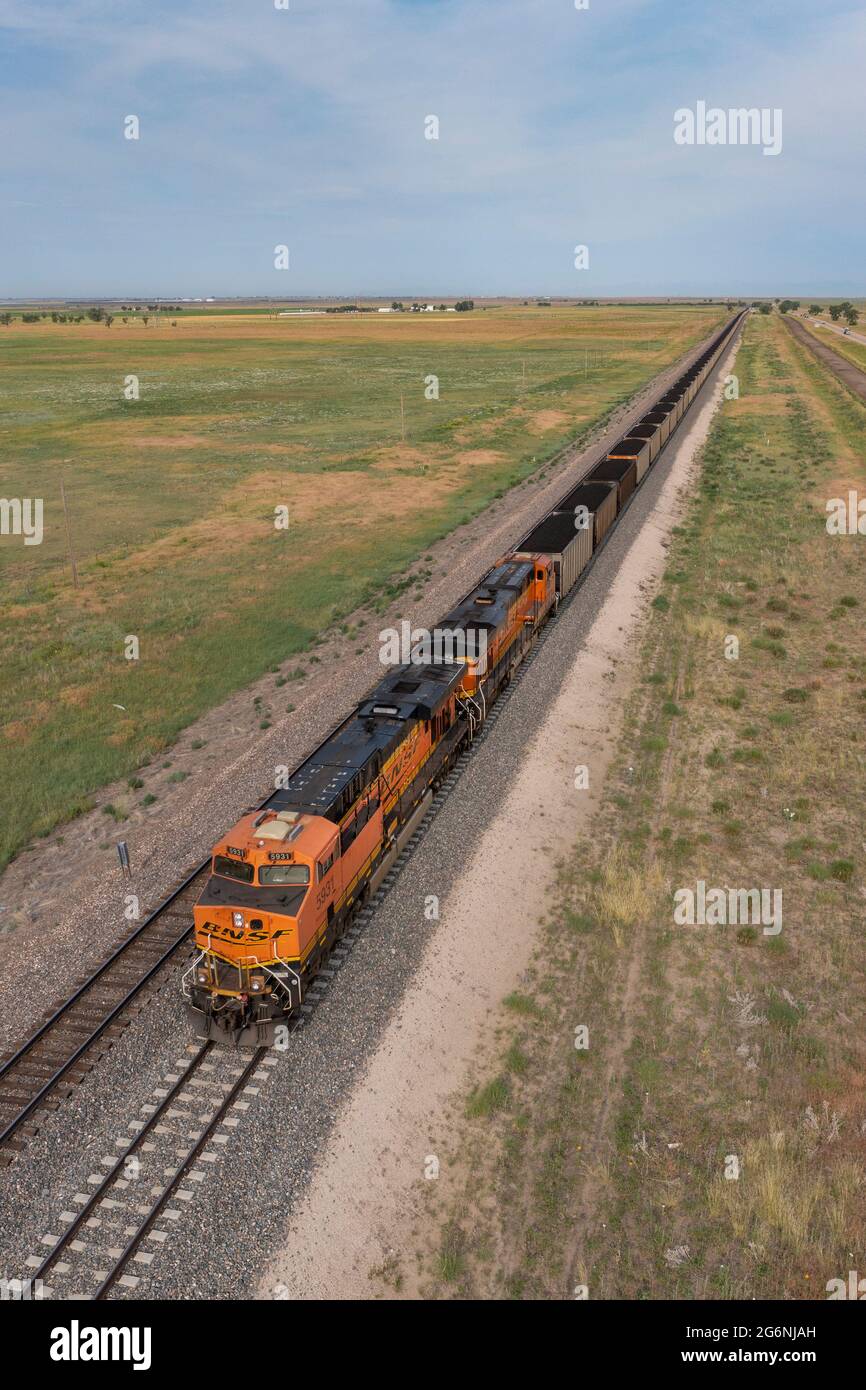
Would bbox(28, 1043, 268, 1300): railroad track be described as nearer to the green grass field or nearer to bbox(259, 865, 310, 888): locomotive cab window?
bbox(259, 865, 310, 888): locomotive cab window

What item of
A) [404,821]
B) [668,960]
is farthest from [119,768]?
[668,960]

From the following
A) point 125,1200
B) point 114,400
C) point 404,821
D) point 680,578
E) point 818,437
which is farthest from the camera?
point 114,400

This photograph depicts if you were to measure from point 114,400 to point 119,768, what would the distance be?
96.7 meters

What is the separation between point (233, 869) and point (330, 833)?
1.99 metres

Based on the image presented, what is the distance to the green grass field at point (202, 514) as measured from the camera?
30172 mm

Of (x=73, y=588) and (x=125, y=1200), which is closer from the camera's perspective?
(x=125, y=1200)

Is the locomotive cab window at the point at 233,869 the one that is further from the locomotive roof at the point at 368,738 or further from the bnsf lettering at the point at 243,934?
the locomotive roof at the point at 368,738

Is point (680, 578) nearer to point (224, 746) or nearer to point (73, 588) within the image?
point (224, 746)

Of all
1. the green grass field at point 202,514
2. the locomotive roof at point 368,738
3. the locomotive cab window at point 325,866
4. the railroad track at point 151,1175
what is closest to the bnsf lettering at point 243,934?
the locomotive cab window at point 325,866

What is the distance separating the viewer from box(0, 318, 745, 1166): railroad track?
1452cm

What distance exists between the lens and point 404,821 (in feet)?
68.9

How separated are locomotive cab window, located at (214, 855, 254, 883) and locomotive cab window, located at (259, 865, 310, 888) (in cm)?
31

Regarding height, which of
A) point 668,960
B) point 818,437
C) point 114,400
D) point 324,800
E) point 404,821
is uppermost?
point 114,400
